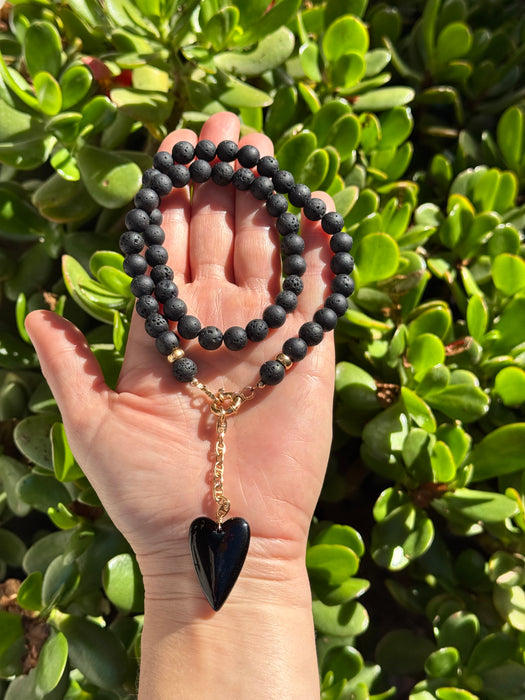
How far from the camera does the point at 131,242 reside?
1226 mm

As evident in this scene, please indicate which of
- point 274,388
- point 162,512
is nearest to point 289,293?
point 274,388

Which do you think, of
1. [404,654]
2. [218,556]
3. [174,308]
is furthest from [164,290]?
[404,654]

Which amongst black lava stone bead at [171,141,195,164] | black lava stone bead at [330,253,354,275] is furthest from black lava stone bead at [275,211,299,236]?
black lava stone bead at [171,141,195,164]

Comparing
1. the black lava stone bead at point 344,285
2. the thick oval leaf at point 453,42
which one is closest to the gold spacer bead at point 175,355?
the black lava stone bead at point 344,285

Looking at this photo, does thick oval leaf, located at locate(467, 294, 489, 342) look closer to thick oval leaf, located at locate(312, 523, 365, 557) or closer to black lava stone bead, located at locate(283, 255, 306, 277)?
black lava stone bead, located at locate(283, 255, 306, 277)

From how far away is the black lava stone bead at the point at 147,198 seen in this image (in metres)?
1.25

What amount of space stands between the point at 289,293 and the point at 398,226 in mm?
285

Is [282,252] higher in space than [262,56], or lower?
lower

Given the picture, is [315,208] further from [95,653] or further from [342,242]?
[95,653]

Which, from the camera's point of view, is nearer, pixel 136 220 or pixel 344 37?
pixel 136 220

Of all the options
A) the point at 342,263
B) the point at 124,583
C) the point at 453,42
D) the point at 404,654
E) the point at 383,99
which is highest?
the point at 453,42

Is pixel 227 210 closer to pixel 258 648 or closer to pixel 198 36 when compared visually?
pixel 198 36

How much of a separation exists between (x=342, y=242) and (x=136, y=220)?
39 centimetres

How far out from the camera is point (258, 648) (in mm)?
1113
